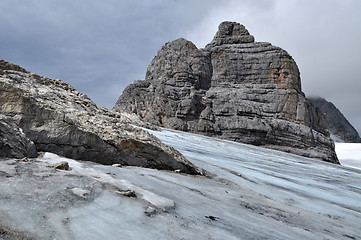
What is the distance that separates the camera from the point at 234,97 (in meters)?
33.6

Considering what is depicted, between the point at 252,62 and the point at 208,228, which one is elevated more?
the point at 252,62

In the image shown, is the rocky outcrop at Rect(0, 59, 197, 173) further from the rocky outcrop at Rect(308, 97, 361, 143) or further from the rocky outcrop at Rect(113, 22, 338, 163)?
the rocky outcrop at Rect(308, 97, 361, 143)

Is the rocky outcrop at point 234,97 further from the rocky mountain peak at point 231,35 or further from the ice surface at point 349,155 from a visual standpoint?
the ice surface at point 349,155

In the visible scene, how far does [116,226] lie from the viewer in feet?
6.97

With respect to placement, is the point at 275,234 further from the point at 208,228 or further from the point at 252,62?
the point at 252,62

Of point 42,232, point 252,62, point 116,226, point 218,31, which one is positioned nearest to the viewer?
point 42,232

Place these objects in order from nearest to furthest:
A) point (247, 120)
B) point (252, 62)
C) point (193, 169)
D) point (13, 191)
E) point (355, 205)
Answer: point (13, 191) → point (193, 169) → point (355, 205) → point (247, 120) → point (252, 62)

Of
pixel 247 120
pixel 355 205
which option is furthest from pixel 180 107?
pixel 355 205

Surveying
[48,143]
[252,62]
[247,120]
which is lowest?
[48,143]

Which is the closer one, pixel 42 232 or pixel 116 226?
pixel 42 232

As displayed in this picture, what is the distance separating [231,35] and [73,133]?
39.2 meters

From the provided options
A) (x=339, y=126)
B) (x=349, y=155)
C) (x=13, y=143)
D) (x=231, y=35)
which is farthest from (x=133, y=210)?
(x=339, y=126)

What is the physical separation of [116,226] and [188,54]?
36438mm

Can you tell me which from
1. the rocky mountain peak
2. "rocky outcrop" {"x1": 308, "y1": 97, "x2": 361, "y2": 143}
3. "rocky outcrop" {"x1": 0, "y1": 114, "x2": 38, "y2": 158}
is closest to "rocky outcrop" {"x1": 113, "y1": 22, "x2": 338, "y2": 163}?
the rocky mountain peak
